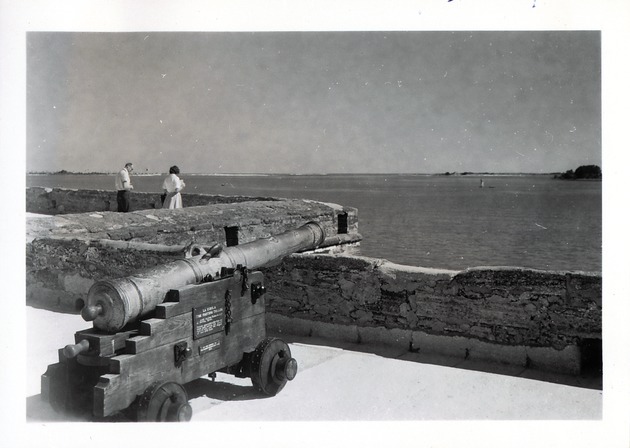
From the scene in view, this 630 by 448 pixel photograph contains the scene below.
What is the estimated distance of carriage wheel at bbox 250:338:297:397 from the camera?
4977mm

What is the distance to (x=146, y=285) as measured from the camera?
14.3 ft

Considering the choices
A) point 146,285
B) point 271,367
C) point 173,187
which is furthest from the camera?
point 173,187

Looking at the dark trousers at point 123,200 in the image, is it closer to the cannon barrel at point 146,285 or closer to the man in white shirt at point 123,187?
the man in white shirt at point 123,187

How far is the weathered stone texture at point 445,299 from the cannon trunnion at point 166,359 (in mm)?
1453

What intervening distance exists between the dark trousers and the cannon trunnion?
968 cm

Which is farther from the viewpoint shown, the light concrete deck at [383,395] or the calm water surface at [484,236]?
the calm water surface at [484,236]

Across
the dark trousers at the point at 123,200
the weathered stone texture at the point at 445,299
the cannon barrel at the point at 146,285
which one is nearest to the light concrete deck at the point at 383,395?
the weathered stone texture at the point at 445,299

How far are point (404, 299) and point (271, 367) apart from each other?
1590mm

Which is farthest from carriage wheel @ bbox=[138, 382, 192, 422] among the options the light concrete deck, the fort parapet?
the fort parapet

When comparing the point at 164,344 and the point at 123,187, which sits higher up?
→ the point at 123,187

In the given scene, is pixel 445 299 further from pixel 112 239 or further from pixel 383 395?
pixel 112 239

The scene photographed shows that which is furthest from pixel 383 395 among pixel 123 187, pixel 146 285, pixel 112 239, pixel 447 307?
pixel 123 187

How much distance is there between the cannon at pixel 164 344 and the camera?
13.7 ft
